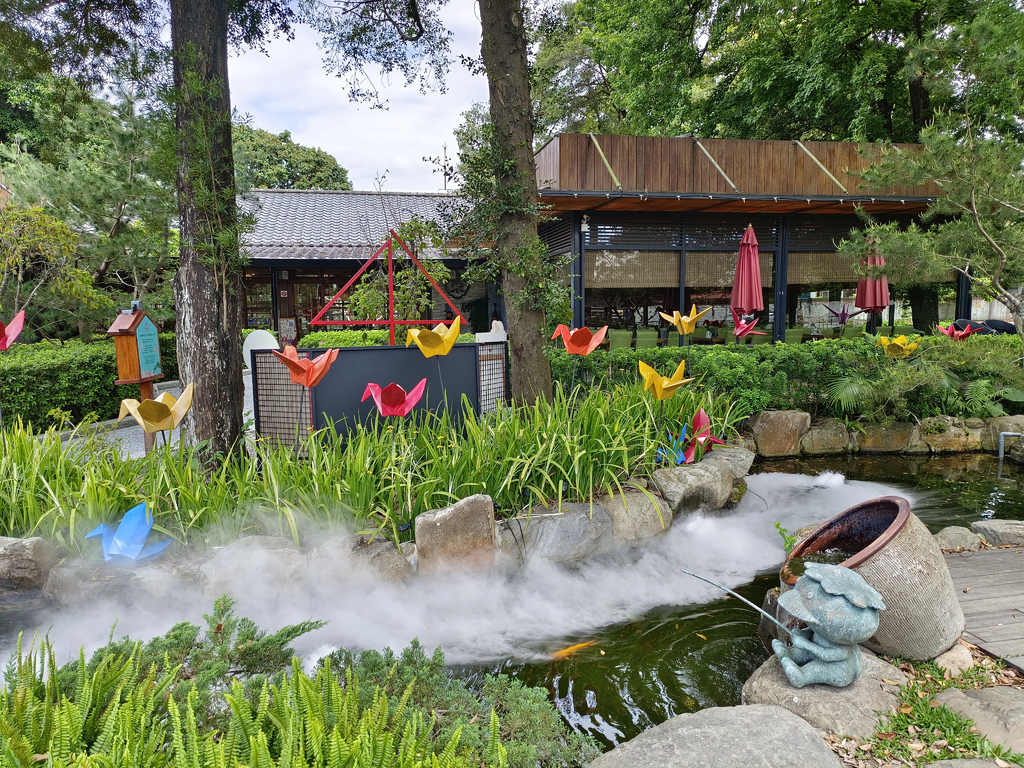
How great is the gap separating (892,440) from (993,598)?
454cm

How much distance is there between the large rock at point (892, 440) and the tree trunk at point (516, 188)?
14.3ft

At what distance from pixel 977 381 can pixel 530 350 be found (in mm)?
5653

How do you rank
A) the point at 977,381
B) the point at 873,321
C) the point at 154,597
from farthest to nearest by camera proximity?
the point at 873,321
the point at 977,381
the point at 154,597

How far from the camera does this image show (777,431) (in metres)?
Answer: 6.73

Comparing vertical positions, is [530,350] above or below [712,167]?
below

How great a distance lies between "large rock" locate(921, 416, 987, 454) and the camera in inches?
275

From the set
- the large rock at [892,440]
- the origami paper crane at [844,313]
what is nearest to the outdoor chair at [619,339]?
the large rock at [892,440]

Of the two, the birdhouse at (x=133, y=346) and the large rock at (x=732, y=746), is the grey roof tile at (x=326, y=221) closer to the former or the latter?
the birdhouse at (x=133, y=346)

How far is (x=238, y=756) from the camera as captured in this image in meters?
1.47


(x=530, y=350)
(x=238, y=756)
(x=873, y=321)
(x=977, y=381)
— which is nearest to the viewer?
(x=238, y=756)

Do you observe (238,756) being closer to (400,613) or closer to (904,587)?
(400,613)

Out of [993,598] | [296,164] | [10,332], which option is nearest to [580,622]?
[993,598]

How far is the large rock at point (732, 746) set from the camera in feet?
5.89

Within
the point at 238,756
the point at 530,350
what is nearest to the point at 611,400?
the point at 530,350
